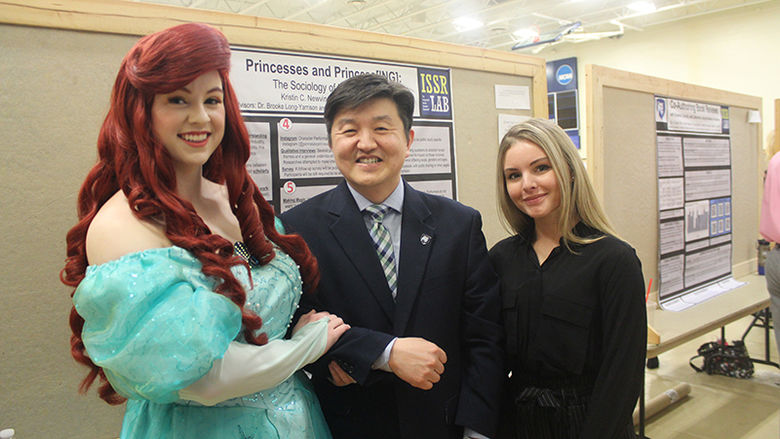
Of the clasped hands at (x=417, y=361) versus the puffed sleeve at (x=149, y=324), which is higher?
the puffed sleeve at (x=149, y=324)

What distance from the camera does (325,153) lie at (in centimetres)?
197

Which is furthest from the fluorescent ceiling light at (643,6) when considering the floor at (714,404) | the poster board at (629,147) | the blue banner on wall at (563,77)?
the floor at (714,404)

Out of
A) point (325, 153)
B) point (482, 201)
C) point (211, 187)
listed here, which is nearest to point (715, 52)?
point (482, 201)

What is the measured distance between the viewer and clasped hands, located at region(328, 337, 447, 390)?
1.29 metres

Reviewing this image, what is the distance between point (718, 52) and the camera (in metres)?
10.3

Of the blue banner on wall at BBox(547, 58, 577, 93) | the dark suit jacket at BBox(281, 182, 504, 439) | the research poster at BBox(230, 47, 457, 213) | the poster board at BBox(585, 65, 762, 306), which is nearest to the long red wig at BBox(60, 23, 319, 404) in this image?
the dark suit jacket at BBox(281, 182, 504, 439)

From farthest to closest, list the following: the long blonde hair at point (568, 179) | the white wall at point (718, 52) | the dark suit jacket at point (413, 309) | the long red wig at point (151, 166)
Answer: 1. the white wall at point (718, 52)
2. the long blonde hair at point (568, 179)
3. the dark suit jacket at point (413, 309)
4. the long red wig at point (151, 166)

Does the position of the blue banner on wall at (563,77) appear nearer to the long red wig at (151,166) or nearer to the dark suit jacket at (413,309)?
the dark suit jacket at (413,309)

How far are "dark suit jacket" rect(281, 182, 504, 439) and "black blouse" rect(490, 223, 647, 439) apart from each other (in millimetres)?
107

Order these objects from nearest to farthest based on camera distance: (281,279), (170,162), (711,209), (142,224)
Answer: (142,224)
(170,162)
(281,279)
(711,209)

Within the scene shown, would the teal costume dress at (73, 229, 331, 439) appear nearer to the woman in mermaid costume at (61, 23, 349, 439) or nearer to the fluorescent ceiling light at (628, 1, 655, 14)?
the woman in mermaid costume at (61, 23, 349, 439)

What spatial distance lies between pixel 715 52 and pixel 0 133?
12.1 metres

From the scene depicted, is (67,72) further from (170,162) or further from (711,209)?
(711,209)

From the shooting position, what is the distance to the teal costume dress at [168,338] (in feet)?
3.07
